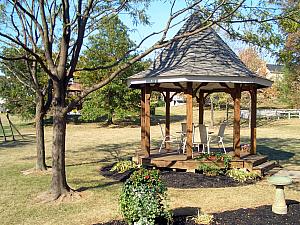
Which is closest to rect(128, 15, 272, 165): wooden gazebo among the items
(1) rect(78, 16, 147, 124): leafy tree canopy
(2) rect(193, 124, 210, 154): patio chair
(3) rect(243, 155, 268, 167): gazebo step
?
(3) rect(243, 155, 268, 167): gazebo step

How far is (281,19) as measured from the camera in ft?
23.4

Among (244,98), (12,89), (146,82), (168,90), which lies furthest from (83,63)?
(146,82)

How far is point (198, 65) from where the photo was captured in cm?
934

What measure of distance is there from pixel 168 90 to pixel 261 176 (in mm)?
4918

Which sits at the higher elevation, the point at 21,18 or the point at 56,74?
the point at 21,18

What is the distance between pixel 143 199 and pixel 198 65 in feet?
18.7

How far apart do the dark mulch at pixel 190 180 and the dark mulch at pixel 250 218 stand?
7.61ft

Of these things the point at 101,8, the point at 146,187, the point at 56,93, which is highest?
the point at 101,8

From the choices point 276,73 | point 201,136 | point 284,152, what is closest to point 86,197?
point 201,136

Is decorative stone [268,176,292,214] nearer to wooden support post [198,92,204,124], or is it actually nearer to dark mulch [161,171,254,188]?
dark mulch [161,171,254,188]

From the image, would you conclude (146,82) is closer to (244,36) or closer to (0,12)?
(244,36)

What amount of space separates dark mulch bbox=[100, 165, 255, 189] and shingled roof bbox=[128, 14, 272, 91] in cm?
262

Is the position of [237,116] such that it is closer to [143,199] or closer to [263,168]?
[263,168]

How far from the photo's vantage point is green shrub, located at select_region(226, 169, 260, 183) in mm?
8609
